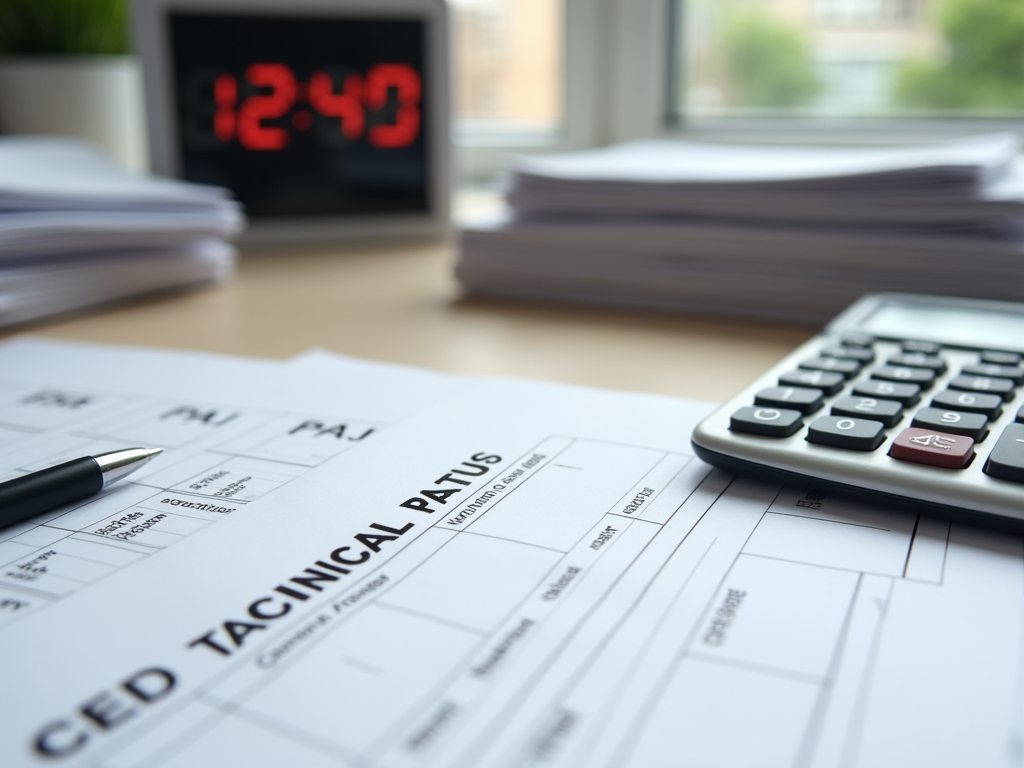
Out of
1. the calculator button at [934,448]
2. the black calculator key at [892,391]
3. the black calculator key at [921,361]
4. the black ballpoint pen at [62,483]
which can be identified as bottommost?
the black ballpoint pen at [62,483]

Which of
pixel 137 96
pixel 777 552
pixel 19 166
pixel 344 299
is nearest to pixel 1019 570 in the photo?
pixel 777 552

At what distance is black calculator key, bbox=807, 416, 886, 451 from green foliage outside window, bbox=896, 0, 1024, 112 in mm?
857

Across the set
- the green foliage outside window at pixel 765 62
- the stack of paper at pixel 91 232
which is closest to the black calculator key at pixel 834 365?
the stack of paper at pixel 91 232

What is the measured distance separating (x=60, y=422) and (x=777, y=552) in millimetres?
322

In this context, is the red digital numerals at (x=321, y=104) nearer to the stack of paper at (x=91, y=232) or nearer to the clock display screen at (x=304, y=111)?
the clock display screen at (x=304, y=111)

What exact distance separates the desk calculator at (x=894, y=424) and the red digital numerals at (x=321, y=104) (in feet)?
1.97

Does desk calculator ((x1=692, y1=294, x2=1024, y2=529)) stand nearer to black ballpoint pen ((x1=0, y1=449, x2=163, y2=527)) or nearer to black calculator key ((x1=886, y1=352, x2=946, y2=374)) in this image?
black calculator key ((x1=886, y1=352, x2=946, y2=374))

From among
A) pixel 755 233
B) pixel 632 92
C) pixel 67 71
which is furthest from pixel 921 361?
pixel 67 71

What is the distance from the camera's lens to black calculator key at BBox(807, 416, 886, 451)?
1.12 feet

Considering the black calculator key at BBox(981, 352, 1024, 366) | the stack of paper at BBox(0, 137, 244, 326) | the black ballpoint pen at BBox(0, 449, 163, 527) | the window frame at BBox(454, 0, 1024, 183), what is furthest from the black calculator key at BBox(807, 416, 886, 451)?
the window frame at BBox(454, 0, 1024, 183)

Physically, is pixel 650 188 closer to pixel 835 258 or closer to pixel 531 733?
pixel 835 258

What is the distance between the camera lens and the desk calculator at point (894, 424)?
318mm

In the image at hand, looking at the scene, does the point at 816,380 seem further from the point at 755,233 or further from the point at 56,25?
the point at 56,25

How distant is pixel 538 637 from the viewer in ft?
0.83
